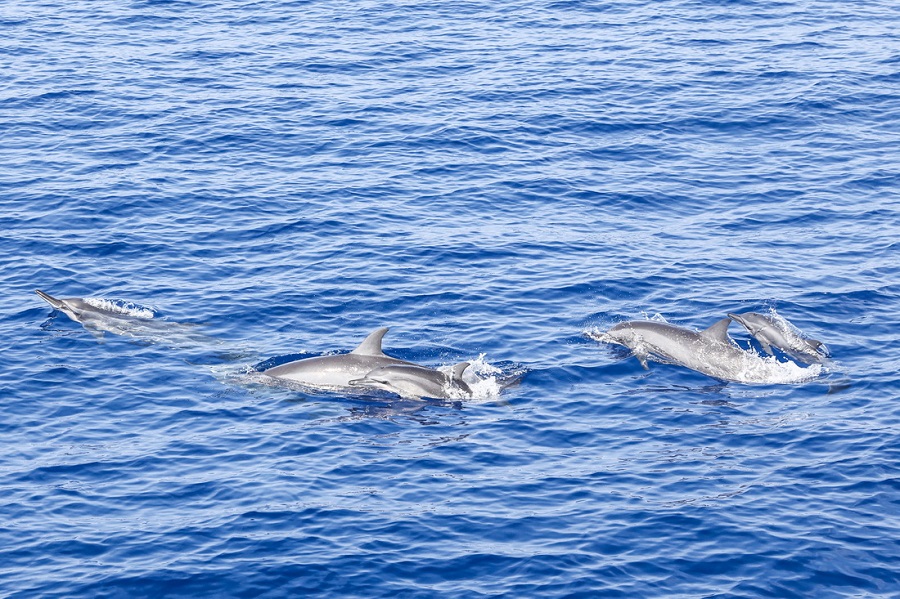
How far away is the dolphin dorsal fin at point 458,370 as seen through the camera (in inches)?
1071

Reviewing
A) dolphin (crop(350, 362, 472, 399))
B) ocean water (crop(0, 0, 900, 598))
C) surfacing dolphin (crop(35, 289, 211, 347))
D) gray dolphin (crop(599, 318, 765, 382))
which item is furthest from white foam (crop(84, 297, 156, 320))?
gray dolphin (crop(599, 318, 765, 382))

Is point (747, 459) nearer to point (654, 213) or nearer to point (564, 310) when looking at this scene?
point (564, 310)

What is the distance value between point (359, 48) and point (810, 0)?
22.3m

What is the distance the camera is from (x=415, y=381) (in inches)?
1087

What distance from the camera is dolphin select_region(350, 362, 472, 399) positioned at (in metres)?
27.6

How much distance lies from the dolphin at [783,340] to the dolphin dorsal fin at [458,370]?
677 cm

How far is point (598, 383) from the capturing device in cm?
2864

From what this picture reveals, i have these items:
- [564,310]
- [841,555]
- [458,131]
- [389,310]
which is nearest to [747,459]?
[841,555]

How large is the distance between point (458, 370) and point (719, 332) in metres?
6.30

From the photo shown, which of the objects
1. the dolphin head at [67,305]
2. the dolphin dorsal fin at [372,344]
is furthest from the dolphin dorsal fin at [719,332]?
the dolphin head at [67,305]

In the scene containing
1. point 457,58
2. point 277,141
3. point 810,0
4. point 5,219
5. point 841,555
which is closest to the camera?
point 841,555

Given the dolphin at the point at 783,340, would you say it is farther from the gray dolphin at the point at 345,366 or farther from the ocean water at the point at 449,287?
the gray dolphin at the point at 345,366

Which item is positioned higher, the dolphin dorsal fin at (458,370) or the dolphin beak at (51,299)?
the dolphin beak at (51,299)

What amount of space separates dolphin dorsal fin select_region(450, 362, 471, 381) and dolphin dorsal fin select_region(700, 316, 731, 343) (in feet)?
19.2
